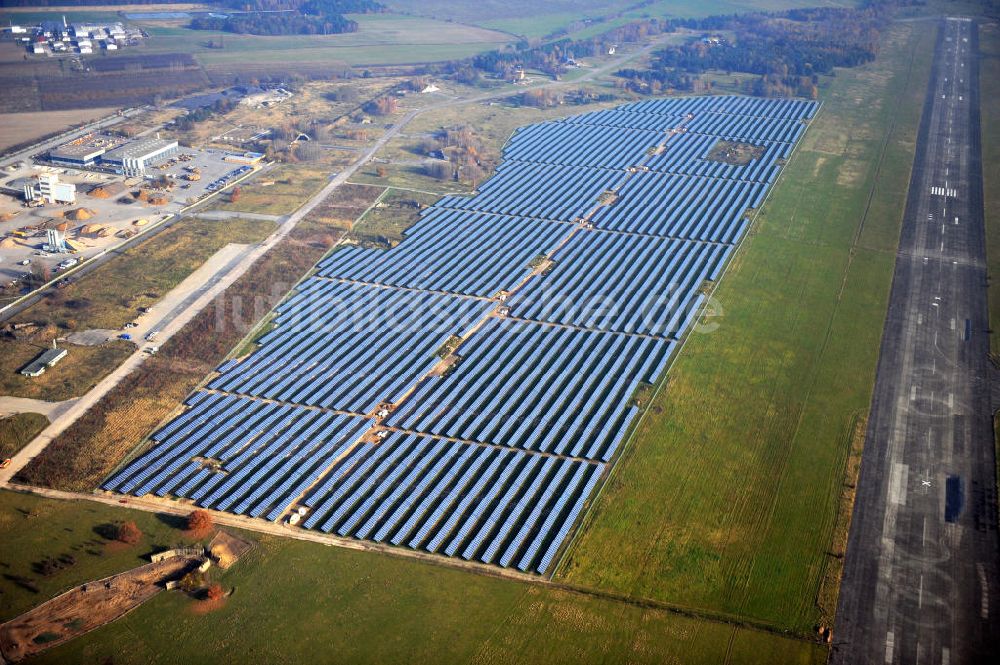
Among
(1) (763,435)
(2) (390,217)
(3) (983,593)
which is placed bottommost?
(3) (983,593)

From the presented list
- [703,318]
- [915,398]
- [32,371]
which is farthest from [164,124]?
[915,398]

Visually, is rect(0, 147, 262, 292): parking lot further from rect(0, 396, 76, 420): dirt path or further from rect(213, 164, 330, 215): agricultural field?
rect(0, 396, 76, 420): dirt path

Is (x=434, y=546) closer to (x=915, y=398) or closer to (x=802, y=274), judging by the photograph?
(x=915, y=398)

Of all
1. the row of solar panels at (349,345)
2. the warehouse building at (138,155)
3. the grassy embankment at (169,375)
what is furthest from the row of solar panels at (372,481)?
the warehouse building at (138,155)

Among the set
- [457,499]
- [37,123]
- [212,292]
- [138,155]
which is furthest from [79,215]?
[457,499]

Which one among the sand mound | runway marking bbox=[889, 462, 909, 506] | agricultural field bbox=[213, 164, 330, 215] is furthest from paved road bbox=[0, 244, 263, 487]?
runway marking bbox=[889, 462, 909, 506]

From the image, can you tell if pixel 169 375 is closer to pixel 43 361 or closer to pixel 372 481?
pixel 43 361
